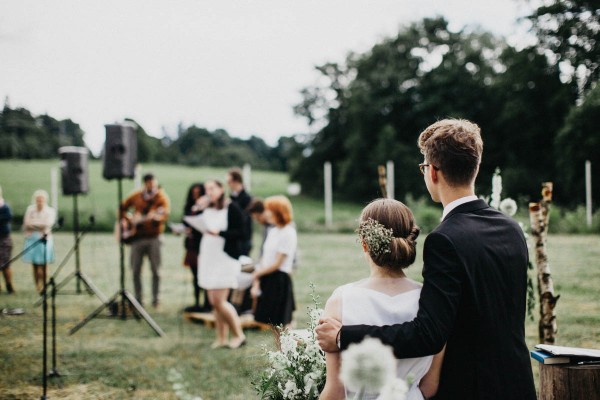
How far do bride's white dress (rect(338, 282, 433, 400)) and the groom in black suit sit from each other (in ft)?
0.21

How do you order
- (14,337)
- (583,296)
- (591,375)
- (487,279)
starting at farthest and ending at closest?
1. (14,337)
2. (583,296)
3. (591,375)
4. (487,279)

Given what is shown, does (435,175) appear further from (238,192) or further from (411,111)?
(411,111)

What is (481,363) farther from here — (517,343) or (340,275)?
(340,275)

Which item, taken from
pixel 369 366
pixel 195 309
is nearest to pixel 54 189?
pixel 195 309

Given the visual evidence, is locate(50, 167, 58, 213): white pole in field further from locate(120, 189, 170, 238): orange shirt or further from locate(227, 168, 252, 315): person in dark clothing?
locate(227, 168, 252, 315): person in dark clothing

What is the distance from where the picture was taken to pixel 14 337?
649 cm

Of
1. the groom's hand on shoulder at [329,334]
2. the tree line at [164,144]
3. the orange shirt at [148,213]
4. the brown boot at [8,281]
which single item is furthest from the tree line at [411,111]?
the groom's hand on shoulder at [329,334]

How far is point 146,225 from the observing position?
7906 millimetres

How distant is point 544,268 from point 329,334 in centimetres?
266

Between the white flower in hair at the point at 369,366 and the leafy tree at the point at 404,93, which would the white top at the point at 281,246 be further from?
the leafy tree at the point at 404,93

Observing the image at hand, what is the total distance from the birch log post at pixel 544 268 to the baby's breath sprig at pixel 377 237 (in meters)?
2.36

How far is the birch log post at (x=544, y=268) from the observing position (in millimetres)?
3822

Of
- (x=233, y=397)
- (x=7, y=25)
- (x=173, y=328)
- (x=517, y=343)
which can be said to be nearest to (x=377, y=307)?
(x=517, y=343)

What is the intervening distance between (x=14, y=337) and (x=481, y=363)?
246 inches
